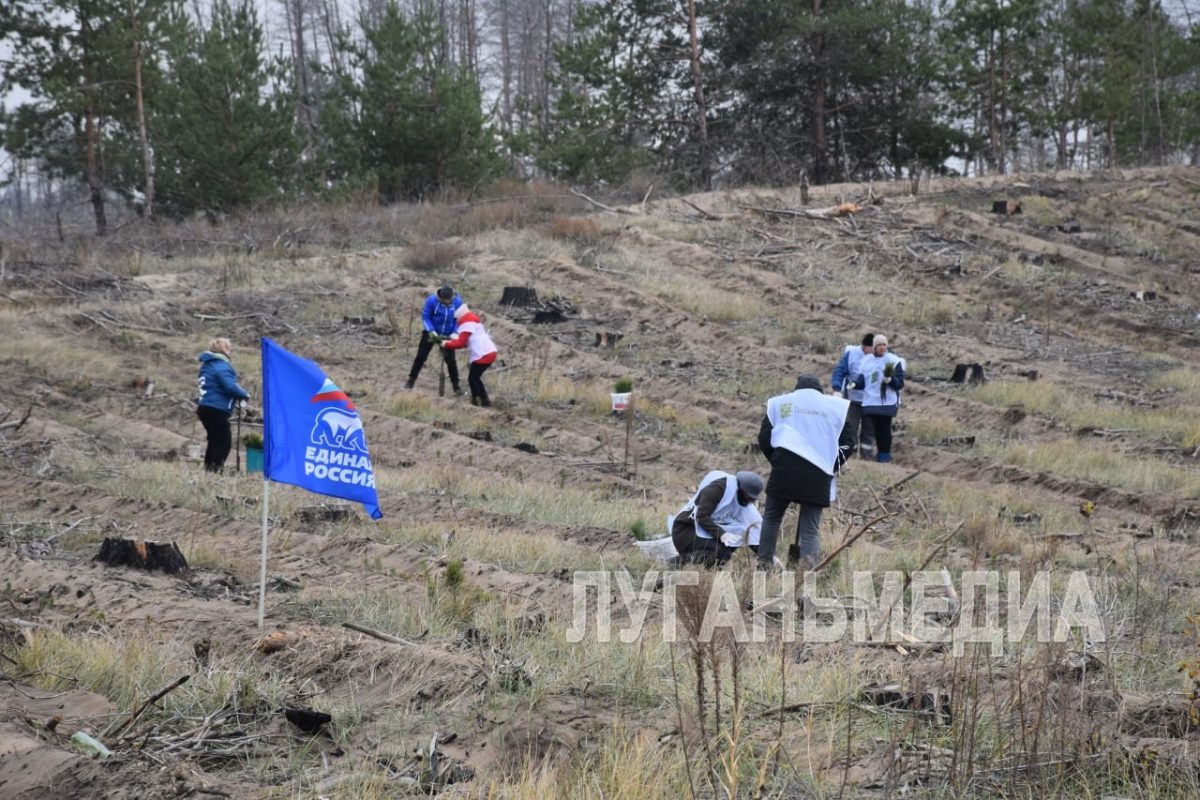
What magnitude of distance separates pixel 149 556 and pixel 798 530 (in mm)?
4592

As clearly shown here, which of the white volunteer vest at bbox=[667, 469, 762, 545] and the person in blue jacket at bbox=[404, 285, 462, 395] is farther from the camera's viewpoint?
the person in blue jacket at bbox=[404, 285, 462, 395]

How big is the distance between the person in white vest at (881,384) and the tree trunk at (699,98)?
2150cm

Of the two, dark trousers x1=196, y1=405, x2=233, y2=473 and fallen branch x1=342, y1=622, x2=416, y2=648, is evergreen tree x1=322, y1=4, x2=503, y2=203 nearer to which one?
dark trousers x1=196, y1=405, x2=233, y2=473

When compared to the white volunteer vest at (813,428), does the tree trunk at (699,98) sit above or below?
above

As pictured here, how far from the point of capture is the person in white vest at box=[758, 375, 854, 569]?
28.9ft

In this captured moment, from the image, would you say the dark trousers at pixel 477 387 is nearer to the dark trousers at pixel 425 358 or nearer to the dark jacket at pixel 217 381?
the dark trousers at pixel 425 358

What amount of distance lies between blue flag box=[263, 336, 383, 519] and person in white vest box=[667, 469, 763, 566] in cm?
264

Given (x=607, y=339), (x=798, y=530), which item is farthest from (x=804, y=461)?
(x=607, y=339)

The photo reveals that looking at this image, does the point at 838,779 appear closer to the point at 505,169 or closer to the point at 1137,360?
the point at 1137,360

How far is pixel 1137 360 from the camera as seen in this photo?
2056 cm

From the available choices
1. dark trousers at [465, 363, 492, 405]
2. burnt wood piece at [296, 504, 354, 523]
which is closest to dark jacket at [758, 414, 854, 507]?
burnt wood piece at [296, 504, 354, 523]

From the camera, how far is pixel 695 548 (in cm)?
888

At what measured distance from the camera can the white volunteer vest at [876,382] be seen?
14344 mm

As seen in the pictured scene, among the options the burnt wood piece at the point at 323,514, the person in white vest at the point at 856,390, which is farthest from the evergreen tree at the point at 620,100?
the burnt wood piece at the point at 323,514
